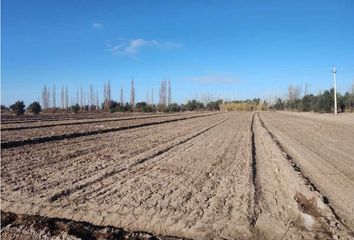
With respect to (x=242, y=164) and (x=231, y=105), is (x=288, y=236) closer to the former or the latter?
(x=242, y=164)

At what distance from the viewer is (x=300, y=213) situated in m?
6.76

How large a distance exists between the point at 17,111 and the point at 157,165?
4965 centimetres

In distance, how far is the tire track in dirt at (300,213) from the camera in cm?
587

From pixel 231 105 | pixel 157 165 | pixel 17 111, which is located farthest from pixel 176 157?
pixel 231 105

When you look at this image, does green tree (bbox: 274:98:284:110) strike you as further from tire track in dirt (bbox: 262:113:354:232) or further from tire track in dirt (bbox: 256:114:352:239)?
tire track in dirt (bbox: 256:114:352:239)

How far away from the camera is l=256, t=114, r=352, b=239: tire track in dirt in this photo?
5.87 meters

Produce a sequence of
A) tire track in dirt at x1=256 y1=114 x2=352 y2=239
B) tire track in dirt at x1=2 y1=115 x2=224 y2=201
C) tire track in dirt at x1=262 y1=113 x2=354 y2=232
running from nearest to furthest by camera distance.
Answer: tire track in dirt at x1=256 y1=114 x2=352 y2=239
tire track in dirt at x1=262 y1=113 x2=354 y2=232
tire track in dirt at x1=2 y1=115 x2=224 y2=201

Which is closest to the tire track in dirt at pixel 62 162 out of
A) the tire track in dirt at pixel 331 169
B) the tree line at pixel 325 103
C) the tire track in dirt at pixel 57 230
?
the tire track in dirt at pixel 57 230

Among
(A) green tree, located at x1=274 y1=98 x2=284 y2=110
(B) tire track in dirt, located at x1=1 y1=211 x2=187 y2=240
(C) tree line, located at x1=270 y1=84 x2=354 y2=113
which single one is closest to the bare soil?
(B) tire track in dirt, located at x1=1 y1=211 x2=187 y2=240

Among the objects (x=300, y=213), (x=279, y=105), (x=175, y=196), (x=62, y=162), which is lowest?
(x=300, y=213)

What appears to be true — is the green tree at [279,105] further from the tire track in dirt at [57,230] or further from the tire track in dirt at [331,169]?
the tire track in dirt at [57,230]

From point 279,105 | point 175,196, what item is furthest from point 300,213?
point 279,105

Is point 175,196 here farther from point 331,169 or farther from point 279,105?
point 279,105

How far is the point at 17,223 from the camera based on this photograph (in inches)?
251
